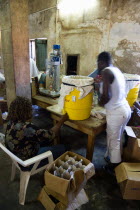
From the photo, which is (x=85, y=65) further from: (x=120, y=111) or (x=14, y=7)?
(x=120, y=111)

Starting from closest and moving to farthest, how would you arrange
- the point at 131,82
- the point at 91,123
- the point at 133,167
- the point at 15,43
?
the point at 133,167 < the point at 91,123 < the point at 131,82 < the point at 15,43

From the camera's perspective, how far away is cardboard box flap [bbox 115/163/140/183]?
183 cm

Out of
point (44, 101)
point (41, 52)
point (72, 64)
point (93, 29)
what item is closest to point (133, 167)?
point (44, 101)

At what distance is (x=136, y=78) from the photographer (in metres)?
2.79

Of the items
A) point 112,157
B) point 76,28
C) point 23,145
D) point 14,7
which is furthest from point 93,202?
point 76,28

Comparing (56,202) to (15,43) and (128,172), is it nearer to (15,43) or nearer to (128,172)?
(128,172)

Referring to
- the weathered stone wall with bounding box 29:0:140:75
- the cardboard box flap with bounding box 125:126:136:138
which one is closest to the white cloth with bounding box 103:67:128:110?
the cardboard box flap with bounding box 125:126:136:138

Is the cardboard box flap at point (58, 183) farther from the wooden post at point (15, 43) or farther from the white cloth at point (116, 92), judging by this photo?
the wooden post at point (15, 43)

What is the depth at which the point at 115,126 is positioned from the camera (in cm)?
211

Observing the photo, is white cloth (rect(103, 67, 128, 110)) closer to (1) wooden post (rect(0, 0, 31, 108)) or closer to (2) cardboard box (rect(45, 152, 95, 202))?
(2) cardboard box (rect(45, 152, 95, 202))

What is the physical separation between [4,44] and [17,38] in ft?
1.24

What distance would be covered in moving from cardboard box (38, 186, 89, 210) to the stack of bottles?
0.31 metres

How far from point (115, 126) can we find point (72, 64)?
3.65 m

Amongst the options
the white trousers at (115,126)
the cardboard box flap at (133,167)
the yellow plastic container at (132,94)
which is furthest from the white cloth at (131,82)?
the cardboard box flap at (133,167)
